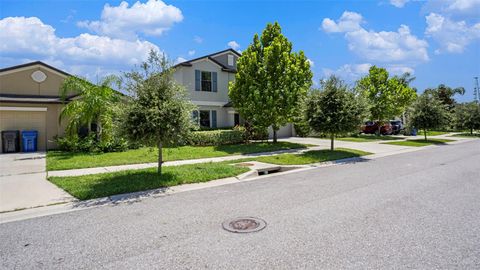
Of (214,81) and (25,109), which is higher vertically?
(214,81)

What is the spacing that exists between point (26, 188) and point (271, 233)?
6881 millimetres

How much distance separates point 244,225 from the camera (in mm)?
5129

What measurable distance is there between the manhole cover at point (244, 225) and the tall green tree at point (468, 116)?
1499 inches

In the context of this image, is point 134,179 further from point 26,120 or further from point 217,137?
point 26,120

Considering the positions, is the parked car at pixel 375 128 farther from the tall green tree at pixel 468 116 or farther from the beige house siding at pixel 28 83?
the beige house siding at pixel 28 83

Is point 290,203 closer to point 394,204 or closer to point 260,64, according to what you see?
point 394,204

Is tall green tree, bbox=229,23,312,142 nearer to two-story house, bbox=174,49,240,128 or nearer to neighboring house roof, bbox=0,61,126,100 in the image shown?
two-story house, bbox=174,49,240,128

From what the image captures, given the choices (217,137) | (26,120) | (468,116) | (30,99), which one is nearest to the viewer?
(30,99)

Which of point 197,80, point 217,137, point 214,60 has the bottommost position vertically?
point 217,137

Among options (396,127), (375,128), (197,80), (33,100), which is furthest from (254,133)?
(396,127)

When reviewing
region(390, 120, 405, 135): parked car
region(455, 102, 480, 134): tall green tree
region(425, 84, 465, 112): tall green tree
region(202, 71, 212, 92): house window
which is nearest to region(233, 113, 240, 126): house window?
region(202, 71, 212, 92): house window

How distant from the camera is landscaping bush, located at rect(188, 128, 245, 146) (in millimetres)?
18250

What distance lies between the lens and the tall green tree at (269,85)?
58.2ft

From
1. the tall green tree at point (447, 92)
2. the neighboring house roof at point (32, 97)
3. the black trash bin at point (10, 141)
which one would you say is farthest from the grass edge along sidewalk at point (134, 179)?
the tall green tree at point (447, 92)
